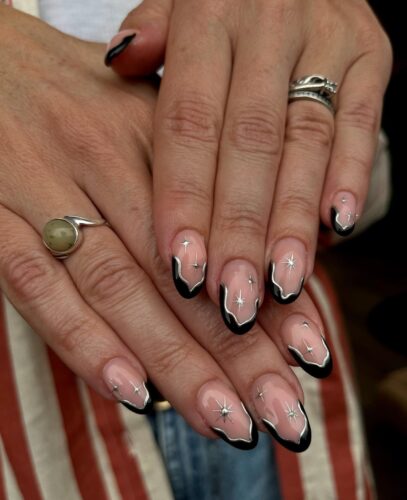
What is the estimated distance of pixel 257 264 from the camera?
473 mm

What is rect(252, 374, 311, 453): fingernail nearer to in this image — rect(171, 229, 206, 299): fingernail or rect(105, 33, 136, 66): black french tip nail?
rect(171, 229, 206, 299): fingernail

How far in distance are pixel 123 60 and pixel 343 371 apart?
0.43 metres

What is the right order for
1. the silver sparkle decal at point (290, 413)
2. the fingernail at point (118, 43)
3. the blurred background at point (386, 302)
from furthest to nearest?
1. the blurred background at point (386, 302)
2. the fingernail at point (118, 43)
3. the silver sparkle decal at point (290, 413)

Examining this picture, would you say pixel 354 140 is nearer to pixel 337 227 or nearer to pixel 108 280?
pixel 337 227

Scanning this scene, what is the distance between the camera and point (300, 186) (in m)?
0.53

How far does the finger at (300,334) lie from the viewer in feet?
1.54

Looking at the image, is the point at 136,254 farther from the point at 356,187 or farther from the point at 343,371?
the point at 343,371

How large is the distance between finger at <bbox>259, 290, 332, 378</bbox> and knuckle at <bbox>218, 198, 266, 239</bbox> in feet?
0.20

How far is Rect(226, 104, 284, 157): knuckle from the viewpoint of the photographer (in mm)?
524

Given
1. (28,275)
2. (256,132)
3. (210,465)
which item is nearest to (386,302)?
(210,465)

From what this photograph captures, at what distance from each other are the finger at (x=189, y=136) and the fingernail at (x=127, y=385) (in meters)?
0.07

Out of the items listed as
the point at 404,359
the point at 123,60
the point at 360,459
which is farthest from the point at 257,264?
the point at 404,359

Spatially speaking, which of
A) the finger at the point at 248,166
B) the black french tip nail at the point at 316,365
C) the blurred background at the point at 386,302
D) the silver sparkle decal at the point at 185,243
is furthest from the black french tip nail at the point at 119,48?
the blurred background at the point at 386,302

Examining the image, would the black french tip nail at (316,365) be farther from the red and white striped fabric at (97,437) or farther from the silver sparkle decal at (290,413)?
the red and white striped fabric at (97,437)
